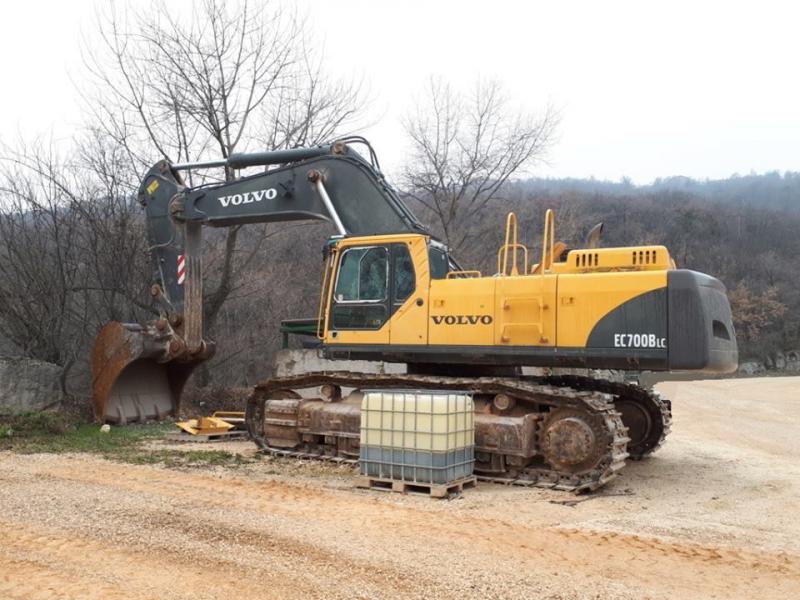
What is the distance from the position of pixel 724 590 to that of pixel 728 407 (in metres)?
18.0

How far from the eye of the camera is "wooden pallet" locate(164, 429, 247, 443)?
10836 mm

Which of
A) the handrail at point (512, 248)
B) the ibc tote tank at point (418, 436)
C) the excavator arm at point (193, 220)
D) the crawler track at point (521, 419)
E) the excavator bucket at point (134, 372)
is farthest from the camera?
the excavator bucket at point (134, 372)

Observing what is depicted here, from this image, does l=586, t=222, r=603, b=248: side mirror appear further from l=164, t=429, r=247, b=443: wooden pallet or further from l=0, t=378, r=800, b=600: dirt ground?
l=164, t=429, r=247, b=443: wooden pallet

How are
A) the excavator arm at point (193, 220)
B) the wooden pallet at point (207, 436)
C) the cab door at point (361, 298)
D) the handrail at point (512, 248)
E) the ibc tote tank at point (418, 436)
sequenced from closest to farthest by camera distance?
1. the ibc tote tank at point (418, 436)
2. the handrail at point (512, 248)
3. the cab door at point (361, 298)
4. the excavator arm at point (193, 220)
5. the wooden pallet at point (207, 436)

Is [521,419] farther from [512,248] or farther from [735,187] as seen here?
[735,187]

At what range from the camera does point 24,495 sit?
6.89 metres

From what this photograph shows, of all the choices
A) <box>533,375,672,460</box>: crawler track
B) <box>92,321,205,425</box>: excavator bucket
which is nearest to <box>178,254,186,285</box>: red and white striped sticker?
<box>92,321,205,425</box>: excavator bucket

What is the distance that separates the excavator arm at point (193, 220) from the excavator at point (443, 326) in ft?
0.08

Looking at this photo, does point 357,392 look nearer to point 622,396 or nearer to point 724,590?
point 622,396

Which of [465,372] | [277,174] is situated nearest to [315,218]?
[277,174]

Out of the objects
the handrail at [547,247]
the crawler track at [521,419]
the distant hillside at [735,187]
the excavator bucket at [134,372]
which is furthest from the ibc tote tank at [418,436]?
the distant hillside at [735,187]

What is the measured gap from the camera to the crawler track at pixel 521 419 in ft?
25.9

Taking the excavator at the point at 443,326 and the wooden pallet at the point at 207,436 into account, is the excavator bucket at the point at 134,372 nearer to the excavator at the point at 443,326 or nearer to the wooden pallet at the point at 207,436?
the excavator at the point at 443,326

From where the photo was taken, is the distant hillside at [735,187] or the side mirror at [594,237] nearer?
the side mirror at [594,237]
